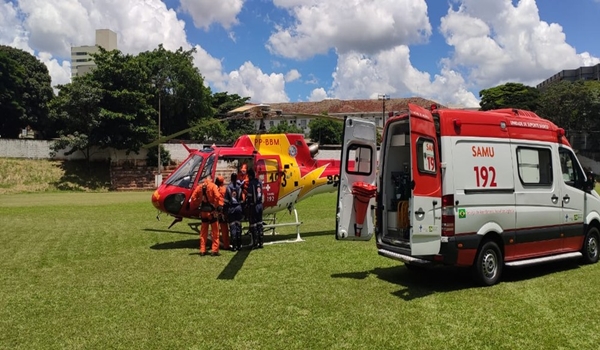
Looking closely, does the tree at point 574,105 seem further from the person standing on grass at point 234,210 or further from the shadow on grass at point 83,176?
the person standing on grass at point 234,210

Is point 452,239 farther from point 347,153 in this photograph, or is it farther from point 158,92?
point 158,92

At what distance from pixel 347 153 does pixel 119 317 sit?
460 cm

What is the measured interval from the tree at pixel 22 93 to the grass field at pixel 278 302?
48096mm

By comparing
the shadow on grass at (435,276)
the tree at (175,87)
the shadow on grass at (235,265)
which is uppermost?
the tree at (175,87)

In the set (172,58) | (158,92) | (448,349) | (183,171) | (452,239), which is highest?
(172,58)

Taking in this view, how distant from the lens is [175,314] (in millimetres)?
6203

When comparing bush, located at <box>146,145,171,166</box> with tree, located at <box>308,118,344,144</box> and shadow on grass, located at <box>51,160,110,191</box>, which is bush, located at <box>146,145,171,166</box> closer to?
shadow on grass, located at <box>51,160,110,191</box>

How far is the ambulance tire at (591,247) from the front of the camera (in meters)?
9.41

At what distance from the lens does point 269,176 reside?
12.5 metres

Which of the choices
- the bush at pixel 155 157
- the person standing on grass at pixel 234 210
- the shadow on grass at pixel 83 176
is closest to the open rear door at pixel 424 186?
the person standing on grass at pixel 234 210

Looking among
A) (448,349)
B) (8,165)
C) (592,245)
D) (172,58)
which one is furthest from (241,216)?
(172,58)

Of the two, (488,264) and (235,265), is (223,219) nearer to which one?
(235,265)

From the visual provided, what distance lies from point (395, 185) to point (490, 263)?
6.84 feet

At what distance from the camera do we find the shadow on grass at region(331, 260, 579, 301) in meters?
7.46
